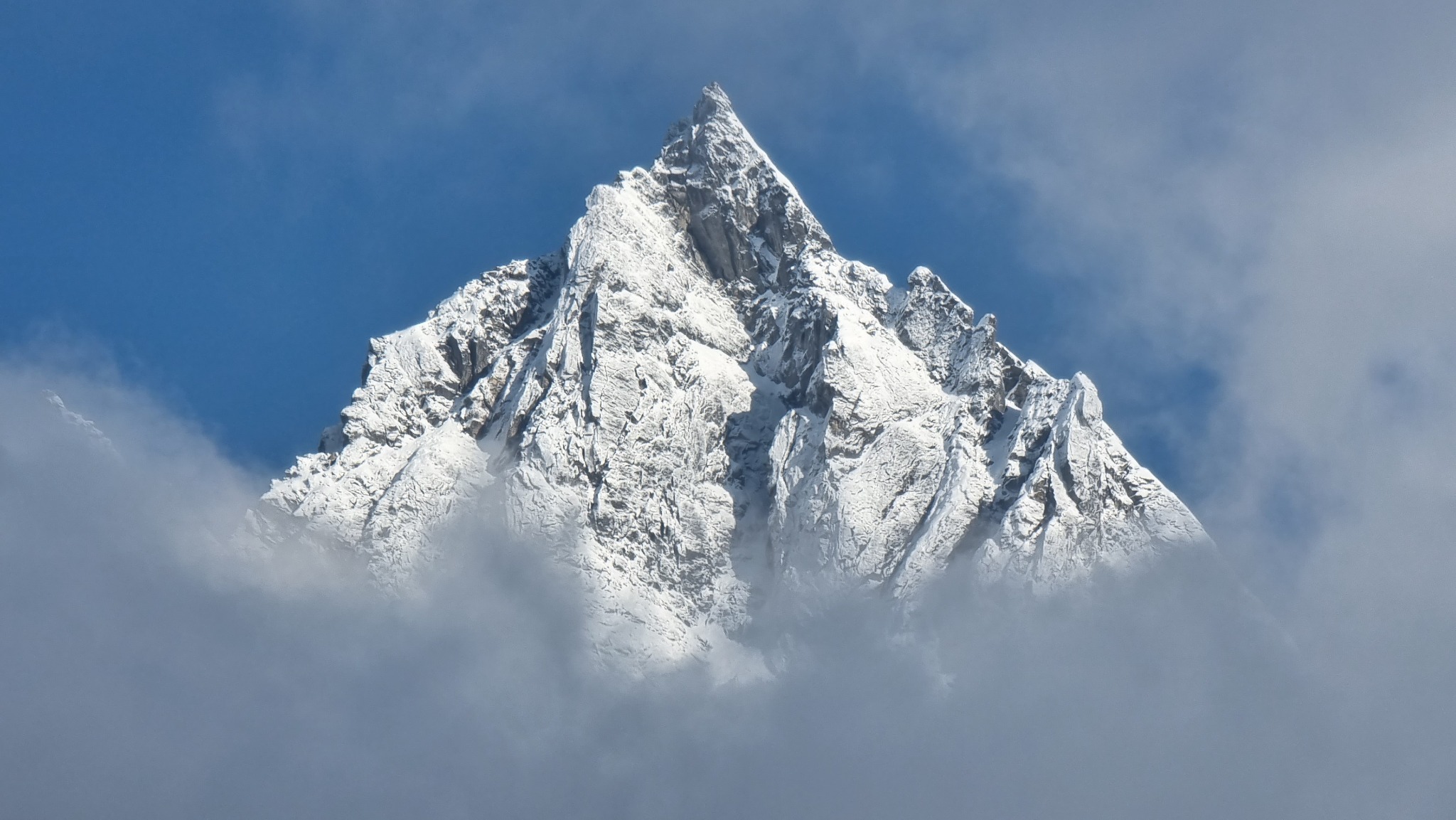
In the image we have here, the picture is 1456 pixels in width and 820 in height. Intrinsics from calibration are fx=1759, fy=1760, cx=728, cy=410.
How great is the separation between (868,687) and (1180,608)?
31253mm

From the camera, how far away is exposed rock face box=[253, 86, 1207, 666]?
166875mm

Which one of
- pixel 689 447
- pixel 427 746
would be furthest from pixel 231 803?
pixel 689 447

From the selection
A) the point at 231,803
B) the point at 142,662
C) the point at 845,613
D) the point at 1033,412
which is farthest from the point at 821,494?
the point at 142,662

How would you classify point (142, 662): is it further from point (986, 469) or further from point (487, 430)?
point (986, 469)

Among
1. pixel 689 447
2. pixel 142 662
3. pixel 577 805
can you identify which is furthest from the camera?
pixel 142 662

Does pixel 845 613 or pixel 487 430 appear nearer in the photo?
pixel 845 613

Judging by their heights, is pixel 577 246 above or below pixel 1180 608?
above

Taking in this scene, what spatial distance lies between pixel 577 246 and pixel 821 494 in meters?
43.4

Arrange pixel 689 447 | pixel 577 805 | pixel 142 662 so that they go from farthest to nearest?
pixel 142 662 < pixel 689 447 < pixel 577 805

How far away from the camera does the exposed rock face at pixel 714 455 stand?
547 feet

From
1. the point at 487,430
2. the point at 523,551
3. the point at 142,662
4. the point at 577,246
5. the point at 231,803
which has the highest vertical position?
the point at 577,246

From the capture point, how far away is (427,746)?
6801 inches

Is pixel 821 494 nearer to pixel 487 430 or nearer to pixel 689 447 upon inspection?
pixel 689 447

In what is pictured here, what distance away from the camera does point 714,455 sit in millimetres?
180375
